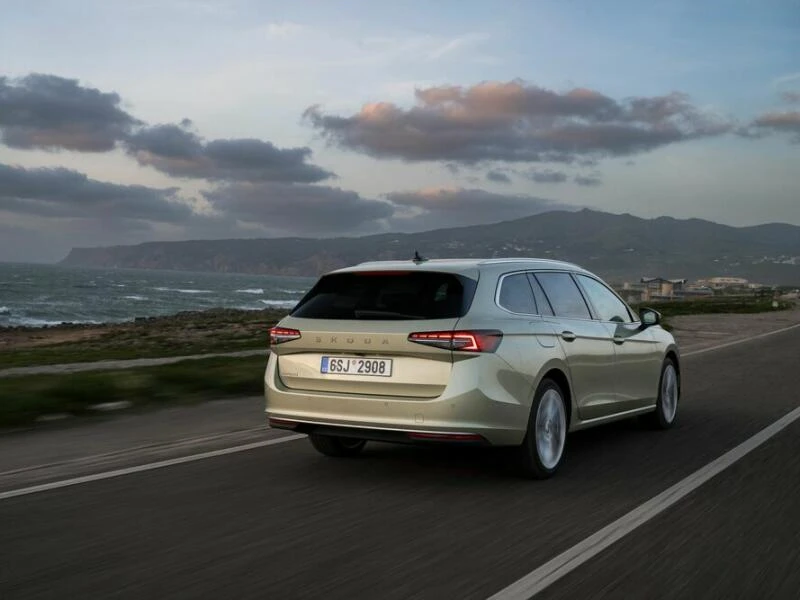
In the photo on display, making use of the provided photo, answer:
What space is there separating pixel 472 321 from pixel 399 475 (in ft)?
4.39

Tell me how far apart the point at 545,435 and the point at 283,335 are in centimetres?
200

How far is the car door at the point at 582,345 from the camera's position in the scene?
23.1 feet

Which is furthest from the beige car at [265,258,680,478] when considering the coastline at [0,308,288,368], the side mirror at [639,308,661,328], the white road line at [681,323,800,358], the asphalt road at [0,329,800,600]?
the coastline at [0,308,288,368]

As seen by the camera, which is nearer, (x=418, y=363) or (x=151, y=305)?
(x=418, y=363)

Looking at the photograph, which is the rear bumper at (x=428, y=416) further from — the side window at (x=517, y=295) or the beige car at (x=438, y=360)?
the side window at (x=517, y=295)

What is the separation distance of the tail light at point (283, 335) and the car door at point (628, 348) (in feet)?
8.43

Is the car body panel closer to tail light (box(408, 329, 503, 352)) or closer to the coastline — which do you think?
tail light (box(408, 329, 503, 352))

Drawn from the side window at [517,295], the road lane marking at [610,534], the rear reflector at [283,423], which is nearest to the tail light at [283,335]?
the rear reflector at [283,423]

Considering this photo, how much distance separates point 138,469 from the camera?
22.0 feet

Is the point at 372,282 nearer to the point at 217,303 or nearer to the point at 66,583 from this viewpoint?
the point at 66,583

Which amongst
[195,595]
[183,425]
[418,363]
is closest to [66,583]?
[195,595]

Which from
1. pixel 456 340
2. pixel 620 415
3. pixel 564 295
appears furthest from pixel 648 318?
pixel 456 340

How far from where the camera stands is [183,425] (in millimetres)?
9125

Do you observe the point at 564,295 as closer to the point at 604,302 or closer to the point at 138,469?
the point at 604,302
